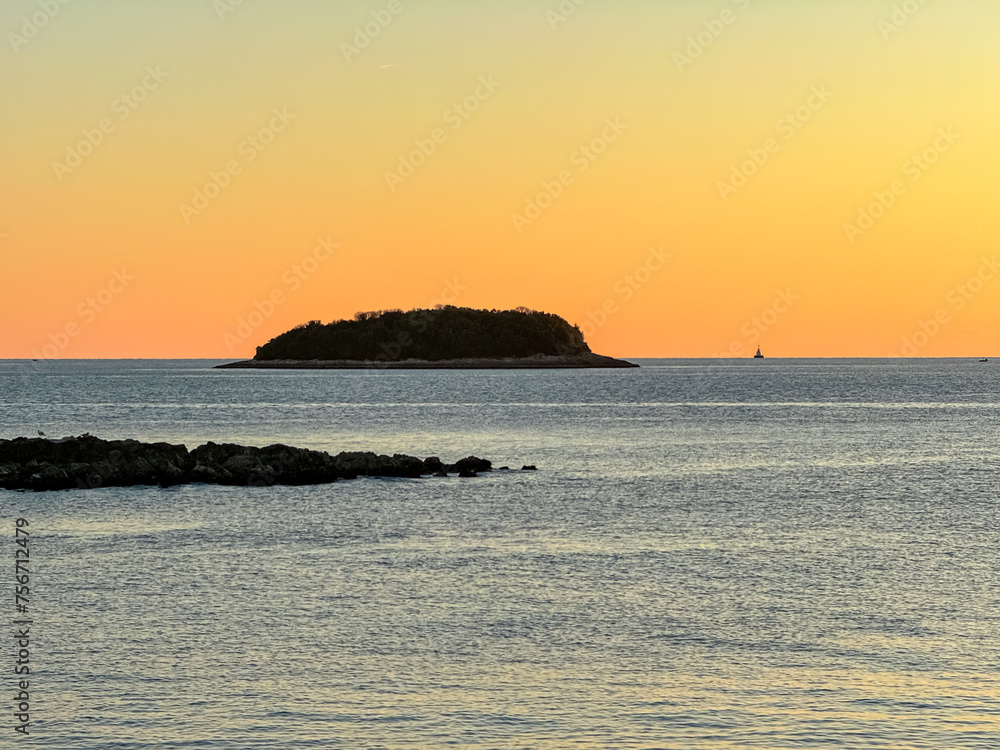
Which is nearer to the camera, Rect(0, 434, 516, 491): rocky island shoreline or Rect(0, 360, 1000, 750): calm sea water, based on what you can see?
Rect(0, 360, 1000, 750): calm sea water

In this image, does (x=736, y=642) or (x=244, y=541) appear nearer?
(x=736, y=642)

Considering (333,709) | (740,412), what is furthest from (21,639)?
(740,412)

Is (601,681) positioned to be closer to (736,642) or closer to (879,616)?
(736,642)

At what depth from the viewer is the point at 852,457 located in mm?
57125

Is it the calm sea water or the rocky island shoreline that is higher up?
the rocky island shoreline

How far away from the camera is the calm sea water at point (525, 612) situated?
47.8 ft

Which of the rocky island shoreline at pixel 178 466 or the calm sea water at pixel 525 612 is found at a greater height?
the rocky island shoreline at pixel 178 466

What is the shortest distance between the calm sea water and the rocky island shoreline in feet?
5.80

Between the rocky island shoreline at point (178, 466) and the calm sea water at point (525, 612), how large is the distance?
177cm

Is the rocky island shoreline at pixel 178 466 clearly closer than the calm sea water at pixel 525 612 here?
No

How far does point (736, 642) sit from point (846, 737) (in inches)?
185

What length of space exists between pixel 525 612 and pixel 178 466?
28.4 metres

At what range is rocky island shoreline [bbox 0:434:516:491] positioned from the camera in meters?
43.7

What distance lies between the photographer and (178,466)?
45.7 metres
